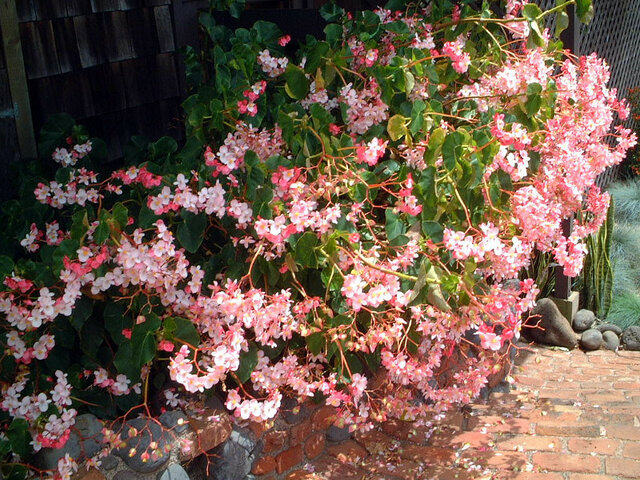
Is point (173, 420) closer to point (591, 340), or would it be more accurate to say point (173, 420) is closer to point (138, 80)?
point (138, 80)

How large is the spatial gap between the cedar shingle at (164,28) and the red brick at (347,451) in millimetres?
1803

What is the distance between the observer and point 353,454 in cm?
317

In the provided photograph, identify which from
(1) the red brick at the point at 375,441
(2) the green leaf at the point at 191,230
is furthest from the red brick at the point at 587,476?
(2) the green leaf at the point at 191,230

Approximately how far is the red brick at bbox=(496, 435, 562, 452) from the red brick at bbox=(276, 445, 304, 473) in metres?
0.91

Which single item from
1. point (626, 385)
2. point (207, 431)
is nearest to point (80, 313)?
point (207, 431)

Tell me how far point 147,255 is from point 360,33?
135 centimetres

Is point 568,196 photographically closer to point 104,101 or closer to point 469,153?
point 469,153

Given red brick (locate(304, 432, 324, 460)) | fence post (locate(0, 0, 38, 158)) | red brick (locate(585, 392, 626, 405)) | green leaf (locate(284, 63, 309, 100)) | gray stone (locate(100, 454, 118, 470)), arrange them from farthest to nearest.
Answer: red brick (locate(585, 392, 626, 405)), red brick (locate(304, 432, 324, 460)), green leaf (locate(284, 63, 309, 100)), fence post (locate(0, 0, 38, 158)), gray stone (locate(100, 454, 118, 470))

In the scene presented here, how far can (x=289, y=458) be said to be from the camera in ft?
9.68

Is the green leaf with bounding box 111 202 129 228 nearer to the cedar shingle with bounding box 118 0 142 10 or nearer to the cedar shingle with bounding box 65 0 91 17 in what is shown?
the cedar shingle with bounding box 65 0 91 17

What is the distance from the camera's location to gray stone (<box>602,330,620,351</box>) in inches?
191

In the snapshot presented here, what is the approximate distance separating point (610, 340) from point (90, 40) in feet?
11.8

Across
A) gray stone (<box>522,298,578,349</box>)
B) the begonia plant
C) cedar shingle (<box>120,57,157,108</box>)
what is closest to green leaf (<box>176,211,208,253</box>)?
the begonia plant

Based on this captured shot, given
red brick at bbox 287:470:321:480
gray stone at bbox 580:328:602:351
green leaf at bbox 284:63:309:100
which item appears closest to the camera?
green leaf at bbox 284:63:309:100
